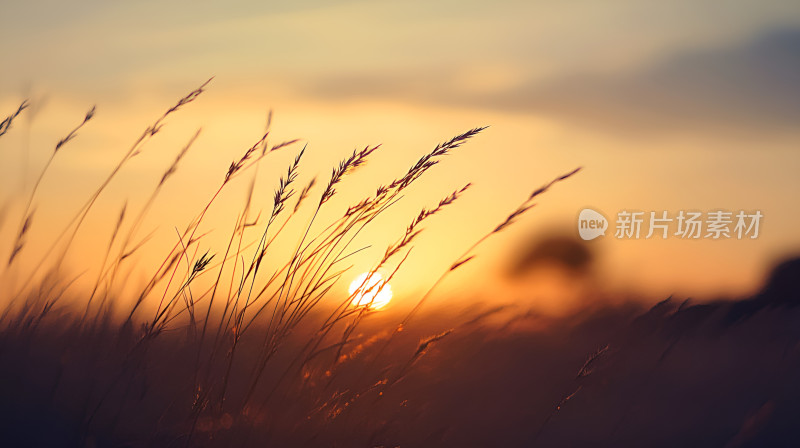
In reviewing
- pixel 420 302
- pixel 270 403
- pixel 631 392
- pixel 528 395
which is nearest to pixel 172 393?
pixel 270 403

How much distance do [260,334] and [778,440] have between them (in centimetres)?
133

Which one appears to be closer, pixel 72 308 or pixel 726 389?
pixel 72 308

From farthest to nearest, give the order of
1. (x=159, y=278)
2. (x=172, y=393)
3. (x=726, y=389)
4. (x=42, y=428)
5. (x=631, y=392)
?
1. (x=726, y=389)
2. (x=631, y=392)
3. (x=159, y=278)
4. (x=172, y=393)
5. (x=42, y=428)

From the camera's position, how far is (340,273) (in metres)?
1.89

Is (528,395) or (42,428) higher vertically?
(42,428)

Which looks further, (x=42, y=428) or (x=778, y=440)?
(x=778, y=440)

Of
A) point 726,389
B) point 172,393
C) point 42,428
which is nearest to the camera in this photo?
point 42,428

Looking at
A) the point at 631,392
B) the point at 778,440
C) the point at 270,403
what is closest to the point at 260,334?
the point at 270,403

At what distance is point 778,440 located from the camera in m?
1.95

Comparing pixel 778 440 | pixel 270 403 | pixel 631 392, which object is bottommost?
pixel 778 440

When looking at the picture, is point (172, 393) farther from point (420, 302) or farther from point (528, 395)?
point (528, 395)

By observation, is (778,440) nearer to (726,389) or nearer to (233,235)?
(726,389)

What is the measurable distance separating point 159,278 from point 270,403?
430 mm

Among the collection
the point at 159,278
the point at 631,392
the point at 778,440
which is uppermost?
the point at 159,278
